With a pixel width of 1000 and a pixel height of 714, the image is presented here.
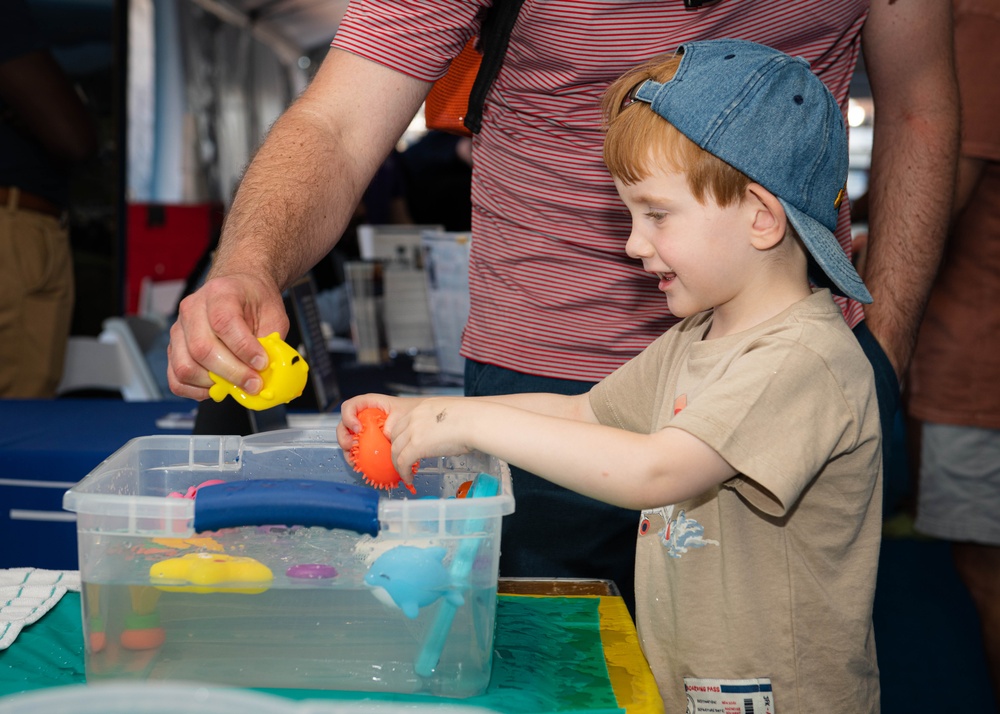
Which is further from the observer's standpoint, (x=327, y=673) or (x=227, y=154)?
(x=227, y=154)

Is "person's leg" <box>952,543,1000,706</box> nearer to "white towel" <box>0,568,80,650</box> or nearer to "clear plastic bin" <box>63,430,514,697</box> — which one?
"clear plastic bin" <box>63,430,514,697</box>

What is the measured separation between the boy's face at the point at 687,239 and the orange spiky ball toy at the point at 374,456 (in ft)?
1.06

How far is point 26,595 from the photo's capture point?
0.99 m

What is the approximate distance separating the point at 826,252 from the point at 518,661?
511 mm

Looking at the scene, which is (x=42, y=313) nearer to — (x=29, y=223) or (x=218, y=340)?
(x=29, y=223)

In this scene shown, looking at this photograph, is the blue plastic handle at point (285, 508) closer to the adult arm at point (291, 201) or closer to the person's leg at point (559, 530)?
the adult arm at point (291, 201)

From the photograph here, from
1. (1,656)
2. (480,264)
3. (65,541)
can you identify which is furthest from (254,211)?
(65,541)

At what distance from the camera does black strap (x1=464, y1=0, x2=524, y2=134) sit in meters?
1.22

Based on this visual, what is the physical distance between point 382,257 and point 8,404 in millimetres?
1172

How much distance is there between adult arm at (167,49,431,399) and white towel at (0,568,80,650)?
0.87ft

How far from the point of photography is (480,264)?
4.74 feet

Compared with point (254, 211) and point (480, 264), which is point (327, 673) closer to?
point (254, 211)

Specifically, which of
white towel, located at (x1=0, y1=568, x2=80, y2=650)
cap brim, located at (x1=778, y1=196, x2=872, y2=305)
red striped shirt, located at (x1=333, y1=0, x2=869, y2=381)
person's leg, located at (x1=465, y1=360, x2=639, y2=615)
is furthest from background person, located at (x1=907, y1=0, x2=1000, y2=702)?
white towel, located at (x1=0, y1=568, x2=80, y2=650)

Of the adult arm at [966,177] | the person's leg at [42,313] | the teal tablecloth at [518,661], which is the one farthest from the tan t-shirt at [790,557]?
the person's leg at [42,313]
